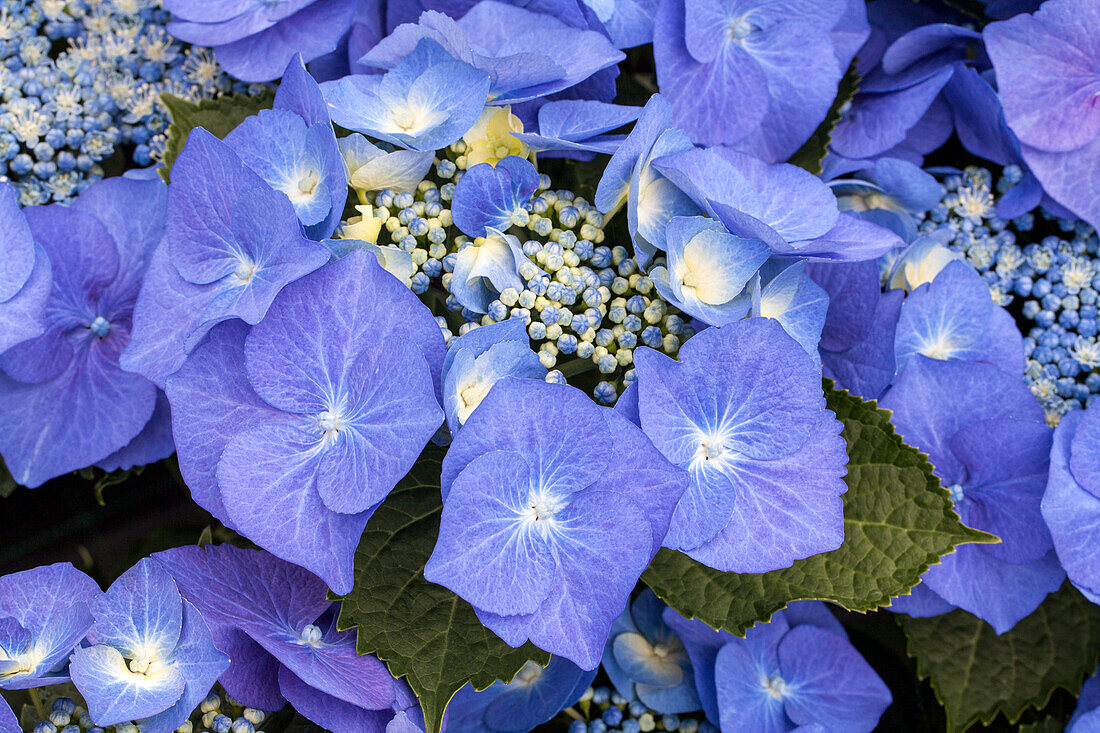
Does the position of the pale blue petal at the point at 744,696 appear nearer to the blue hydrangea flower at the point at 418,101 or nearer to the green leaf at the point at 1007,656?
the green leaf at the point at 1007,656

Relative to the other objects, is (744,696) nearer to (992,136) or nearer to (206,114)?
(992,136)

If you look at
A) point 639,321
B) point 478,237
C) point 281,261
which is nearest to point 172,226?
point 281,261

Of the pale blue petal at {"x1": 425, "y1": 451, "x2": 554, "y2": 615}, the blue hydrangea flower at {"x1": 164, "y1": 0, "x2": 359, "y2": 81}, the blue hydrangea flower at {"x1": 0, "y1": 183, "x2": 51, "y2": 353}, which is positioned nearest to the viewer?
the pale blue petal at {"x1": 425, "y1": 451, "x2": 554, "y2": 615}

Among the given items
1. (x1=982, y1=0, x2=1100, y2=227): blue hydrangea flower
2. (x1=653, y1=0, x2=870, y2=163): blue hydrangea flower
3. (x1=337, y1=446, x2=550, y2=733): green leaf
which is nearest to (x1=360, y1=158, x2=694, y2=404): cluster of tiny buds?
(x1=337, y1=446, x2=550, y2=733): green leaf

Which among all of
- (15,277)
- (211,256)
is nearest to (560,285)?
(211,256)

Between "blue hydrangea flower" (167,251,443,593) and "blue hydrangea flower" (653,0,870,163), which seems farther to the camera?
"blue hydrangea flower" (653,0,870,163)

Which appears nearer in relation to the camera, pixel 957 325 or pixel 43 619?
pixel 43 619

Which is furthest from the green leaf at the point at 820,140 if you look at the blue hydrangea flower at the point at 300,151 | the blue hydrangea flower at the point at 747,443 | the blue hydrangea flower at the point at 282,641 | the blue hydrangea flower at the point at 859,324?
the blue hydrangea flower at the point at 282,641

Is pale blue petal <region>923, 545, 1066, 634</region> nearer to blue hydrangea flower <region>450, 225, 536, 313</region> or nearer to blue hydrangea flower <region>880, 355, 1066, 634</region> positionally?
blue hydrangea flower <region>880, 355, 1066, 634</region>
